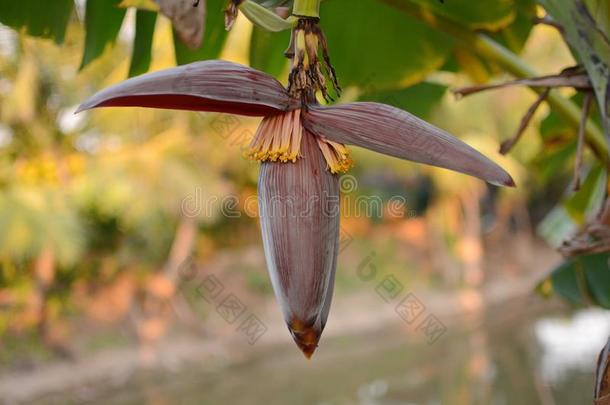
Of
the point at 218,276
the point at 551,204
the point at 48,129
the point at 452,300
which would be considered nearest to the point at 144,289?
the point at 218,276

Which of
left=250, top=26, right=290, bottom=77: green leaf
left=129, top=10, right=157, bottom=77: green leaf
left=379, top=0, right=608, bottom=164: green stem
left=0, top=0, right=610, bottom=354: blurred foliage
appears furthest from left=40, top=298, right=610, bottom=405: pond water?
left=129, top=10, right=157, bottom=77: green leaf

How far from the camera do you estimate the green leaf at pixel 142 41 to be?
61cm

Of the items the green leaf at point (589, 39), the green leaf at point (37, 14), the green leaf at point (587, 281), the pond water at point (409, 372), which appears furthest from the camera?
the pond water at point (409, 372)

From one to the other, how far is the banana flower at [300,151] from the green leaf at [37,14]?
0.37 m

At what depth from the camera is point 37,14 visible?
22.8 inches

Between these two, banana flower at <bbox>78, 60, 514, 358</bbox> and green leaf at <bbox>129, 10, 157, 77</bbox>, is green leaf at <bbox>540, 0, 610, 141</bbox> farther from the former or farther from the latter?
green leaf at <bbox>129, 10, 157, 77</bbox>

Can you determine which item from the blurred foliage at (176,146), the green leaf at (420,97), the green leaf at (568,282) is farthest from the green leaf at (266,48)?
the green leaf at (568,282)

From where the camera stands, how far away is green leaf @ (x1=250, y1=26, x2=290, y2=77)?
0.66 m

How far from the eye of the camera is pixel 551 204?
32.0 ft

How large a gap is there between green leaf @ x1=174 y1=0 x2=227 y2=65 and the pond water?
8.68 feet

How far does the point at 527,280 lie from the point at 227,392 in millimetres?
4925

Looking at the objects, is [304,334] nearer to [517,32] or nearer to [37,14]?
[37,14]

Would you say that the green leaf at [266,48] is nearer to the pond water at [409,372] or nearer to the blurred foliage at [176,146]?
the blurred foliage at [176,146]

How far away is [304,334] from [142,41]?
44 cm
